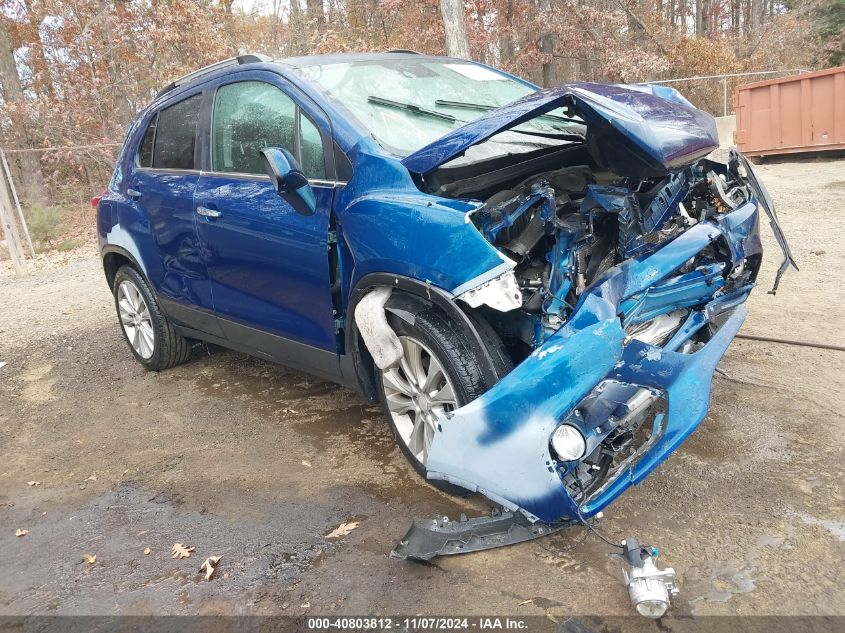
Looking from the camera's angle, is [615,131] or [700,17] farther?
[700,17]

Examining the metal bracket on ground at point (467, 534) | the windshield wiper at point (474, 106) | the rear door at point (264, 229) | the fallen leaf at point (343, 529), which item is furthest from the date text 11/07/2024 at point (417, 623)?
the windshield wiper at point (474, 106)

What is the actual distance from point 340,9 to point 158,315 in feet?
69.2

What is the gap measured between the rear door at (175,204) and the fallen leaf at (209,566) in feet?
5.89

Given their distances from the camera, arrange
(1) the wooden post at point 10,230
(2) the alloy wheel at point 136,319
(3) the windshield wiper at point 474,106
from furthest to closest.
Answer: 1. (1) the wooden post at point 10,230
2. (2) the alloy wheel at point 136,319
3. (3) the windshield wiper at point 474,106

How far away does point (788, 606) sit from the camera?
226 cm

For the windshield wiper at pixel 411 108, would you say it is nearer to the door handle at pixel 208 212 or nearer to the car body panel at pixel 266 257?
the car body panel at pixel 266 257

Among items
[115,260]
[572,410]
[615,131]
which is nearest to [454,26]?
[115,260]

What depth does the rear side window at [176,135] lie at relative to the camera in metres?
4.32

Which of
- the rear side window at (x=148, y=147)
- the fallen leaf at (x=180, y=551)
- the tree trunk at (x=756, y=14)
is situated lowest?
the fallen leaf at (x=180, y=551)

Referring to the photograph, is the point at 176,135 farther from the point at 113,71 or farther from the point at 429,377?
the point at 113,71

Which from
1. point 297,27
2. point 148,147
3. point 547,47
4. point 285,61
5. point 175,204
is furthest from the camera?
point 297,27

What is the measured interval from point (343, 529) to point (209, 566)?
0.56 m

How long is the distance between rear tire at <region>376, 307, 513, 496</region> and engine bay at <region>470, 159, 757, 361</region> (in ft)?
0.57

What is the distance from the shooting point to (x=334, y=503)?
3.22m
